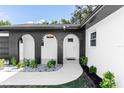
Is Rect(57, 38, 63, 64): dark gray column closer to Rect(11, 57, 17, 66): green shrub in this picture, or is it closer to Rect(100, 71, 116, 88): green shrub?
Rect(11, 57, 17, 66): green shrub

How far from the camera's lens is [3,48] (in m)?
14.6

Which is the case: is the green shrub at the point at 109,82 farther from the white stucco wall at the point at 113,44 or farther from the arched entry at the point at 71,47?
A: the arched entry at the point at 71,47

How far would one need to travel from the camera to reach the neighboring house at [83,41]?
601cm

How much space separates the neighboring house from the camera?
6.01 metres

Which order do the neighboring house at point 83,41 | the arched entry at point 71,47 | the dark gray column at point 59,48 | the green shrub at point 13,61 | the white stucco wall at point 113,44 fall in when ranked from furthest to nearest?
the arched entry at point 71,47, the dark gray column at point 59,48, the green shrub at point 13,61, the neighboring house at point 83,41, the white stucco wall at point 113,44

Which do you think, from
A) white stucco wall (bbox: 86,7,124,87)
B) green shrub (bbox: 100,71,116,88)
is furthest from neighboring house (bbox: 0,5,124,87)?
green shrub (bbox: 100,71,116,88)

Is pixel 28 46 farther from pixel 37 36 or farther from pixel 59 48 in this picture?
pixel 59 48

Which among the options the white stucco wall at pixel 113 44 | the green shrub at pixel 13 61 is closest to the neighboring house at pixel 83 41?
the white stucco wall at pixel 113 44

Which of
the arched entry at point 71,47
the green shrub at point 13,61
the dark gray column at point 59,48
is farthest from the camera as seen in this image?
the arched entry at point 71,47

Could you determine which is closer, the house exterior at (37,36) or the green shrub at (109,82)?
the green shrub at (109,82)
